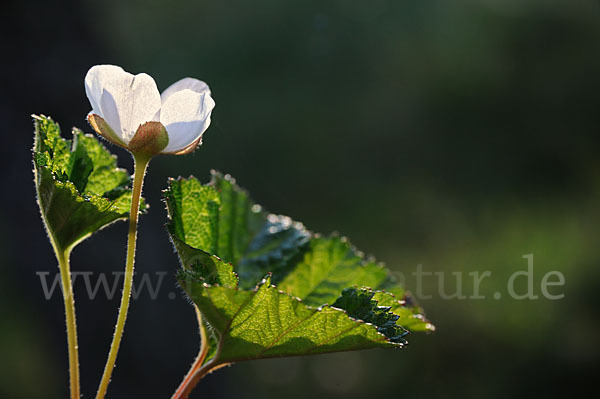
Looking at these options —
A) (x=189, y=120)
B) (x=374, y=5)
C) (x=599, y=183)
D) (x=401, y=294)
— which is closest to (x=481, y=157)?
(x=599, y=183)

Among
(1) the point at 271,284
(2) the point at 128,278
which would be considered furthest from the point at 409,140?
(2) the point at 128,278

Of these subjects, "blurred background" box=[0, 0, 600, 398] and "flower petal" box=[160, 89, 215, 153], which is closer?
"flower petal" box=[160, 89, 215, 153]

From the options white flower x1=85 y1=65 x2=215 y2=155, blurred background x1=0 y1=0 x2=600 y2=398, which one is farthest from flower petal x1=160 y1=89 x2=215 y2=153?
blurred background x1=0 y1=0 x2=600 y2=398

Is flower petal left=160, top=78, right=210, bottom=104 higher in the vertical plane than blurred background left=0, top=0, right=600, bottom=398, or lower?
lower

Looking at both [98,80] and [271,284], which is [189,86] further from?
[271,284]

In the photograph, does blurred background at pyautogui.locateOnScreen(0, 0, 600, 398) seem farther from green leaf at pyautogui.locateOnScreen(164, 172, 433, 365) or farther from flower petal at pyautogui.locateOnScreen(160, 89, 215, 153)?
flower petal at pyautogui.locateOnScreen(160, 89, 215, 153)

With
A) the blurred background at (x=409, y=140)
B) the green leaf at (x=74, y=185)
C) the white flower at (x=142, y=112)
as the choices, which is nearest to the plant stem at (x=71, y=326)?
the green leaf at (x=74, y=185)

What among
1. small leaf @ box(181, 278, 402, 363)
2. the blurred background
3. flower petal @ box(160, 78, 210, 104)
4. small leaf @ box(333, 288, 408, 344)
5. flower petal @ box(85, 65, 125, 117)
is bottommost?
small leaf @ box(181, 278, 402, 363)
